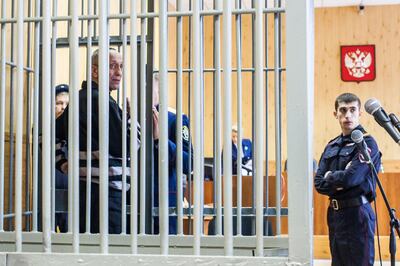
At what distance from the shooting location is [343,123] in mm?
3676

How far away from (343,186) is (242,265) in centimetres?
239

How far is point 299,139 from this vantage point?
1195mm

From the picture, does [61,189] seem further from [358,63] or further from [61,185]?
[358,63]

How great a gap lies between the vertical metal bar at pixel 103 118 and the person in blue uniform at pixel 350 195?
236 centimetres

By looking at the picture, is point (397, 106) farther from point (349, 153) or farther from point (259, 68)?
point (259, 68)

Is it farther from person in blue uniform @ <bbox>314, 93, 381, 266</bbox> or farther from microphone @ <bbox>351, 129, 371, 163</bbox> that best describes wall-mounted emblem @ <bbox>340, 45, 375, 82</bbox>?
microphone @ <bbox>351, 129, 371, 163</bbox>

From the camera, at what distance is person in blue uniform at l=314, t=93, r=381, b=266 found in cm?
347

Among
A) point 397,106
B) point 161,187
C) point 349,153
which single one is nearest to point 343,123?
point 349,153

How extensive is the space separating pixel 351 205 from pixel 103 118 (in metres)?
2.53

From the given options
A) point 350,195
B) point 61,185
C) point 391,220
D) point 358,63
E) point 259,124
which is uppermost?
point 358,63

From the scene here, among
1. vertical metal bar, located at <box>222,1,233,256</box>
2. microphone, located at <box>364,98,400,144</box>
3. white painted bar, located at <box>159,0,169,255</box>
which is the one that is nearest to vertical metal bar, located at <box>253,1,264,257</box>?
vertical metal bar, located at <box>222,1,233,256</box>

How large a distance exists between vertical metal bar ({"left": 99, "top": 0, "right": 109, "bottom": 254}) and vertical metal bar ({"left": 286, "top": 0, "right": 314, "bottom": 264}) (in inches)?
15.1

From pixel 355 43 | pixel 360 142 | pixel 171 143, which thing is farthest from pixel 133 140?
pixel 355 43

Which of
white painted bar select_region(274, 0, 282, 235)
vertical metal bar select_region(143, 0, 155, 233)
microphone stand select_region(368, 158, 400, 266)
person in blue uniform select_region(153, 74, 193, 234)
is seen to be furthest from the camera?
microphone stand select_region(368, 158, 400, 266)
